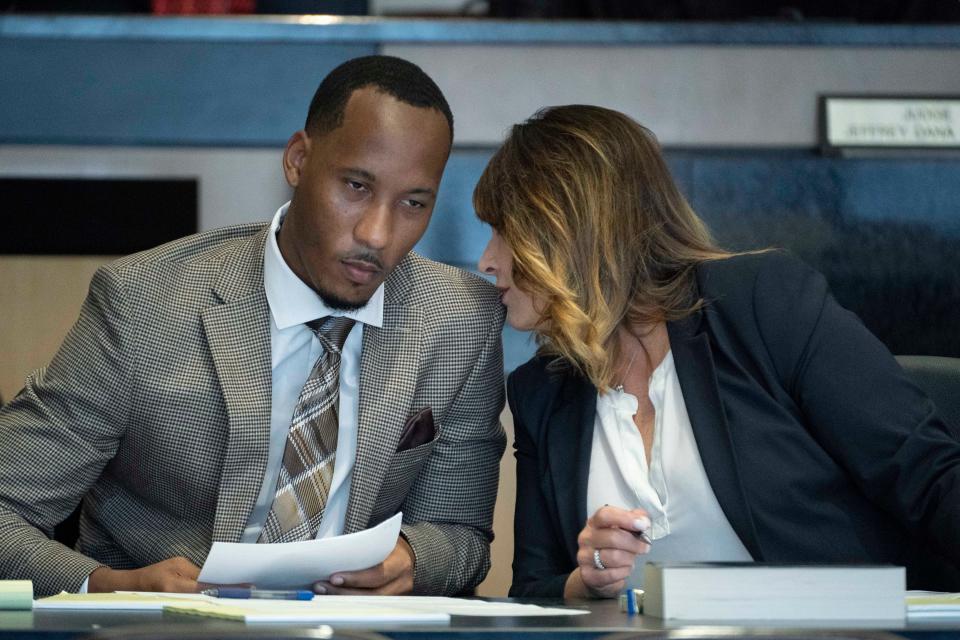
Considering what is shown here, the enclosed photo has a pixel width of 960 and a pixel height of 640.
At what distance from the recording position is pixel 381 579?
1.67 meters

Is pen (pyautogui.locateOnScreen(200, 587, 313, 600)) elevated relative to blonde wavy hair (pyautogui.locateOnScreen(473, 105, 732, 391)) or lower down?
lower down

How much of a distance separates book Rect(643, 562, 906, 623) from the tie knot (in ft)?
2.79

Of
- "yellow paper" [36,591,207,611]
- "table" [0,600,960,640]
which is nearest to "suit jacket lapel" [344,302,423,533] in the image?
"yellow paper" [36,591,207,611]

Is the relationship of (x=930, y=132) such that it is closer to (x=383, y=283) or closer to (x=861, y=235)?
(x=861, y=235)

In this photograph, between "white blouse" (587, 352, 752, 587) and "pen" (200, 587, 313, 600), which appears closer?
"pen" (200, 587, 313, 600)

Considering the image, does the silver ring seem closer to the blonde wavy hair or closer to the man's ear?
the blonde wavy hair

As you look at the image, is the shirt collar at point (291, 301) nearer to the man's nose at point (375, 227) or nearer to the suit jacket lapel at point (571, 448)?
the man's nose at point (375, 227)

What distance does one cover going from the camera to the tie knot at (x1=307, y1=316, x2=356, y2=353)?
6.32 feet

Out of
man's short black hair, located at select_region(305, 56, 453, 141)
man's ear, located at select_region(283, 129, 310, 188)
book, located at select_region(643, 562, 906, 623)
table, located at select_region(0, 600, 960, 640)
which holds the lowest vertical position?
table, located at select_region(0, 600, 960, 640)

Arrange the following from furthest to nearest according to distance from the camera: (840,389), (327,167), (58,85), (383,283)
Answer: (58,85) → (383,283) → (327,167) → (840,389)

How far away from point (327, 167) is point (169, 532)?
0.58 metres

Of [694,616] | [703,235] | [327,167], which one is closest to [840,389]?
[703,235]

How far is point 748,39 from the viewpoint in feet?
9.25

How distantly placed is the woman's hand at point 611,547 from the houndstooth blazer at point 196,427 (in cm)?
31
